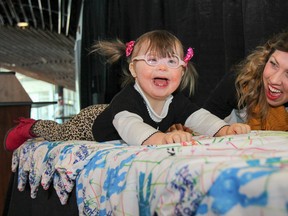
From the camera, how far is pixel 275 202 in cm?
48

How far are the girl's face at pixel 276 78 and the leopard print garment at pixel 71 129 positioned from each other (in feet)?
2.45

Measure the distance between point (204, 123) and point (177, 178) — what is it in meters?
0.83

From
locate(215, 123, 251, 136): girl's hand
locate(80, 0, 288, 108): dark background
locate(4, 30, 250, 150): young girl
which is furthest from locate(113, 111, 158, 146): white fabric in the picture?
locate(80, 0, 288, 108): dark background

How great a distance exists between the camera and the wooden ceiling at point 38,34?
25.7 ft

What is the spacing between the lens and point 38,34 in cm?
912

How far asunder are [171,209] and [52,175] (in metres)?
0.73

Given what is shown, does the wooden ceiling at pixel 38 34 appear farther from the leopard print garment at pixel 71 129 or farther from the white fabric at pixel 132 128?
the white fabric at pixel 132 128

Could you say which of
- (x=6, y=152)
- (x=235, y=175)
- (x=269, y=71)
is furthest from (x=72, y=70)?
(x=235, y=175)

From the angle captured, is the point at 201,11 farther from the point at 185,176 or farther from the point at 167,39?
the point at 185,176

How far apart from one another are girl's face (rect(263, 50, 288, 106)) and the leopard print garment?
0.75 metres

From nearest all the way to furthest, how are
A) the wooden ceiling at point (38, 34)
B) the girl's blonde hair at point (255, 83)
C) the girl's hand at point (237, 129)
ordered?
the girl's hand at point (237, 129), the girl's blonde hair at point (255, 83), the wooden ceiling at point (38, 34)

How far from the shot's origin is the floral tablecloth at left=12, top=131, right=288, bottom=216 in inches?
19.9

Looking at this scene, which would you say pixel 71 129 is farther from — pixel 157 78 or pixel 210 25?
pixel 210 25

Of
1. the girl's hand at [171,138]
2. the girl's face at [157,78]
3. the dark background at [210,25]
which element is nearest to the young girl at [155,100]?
the girl's face at [157,78]
